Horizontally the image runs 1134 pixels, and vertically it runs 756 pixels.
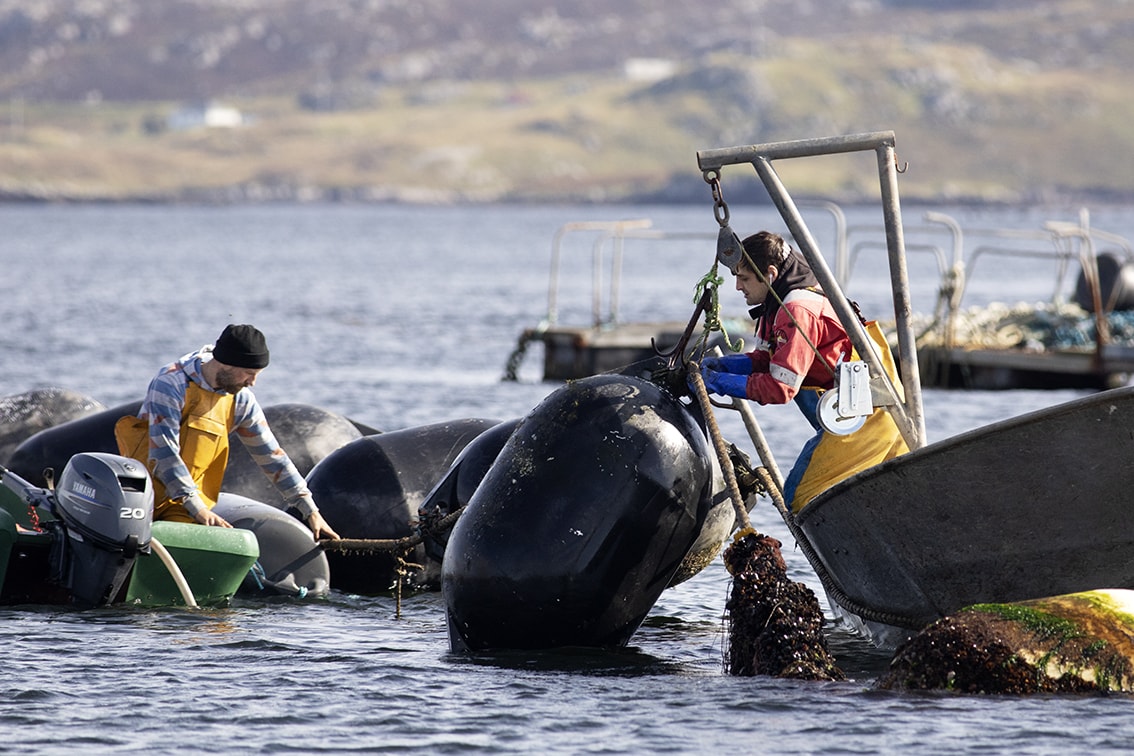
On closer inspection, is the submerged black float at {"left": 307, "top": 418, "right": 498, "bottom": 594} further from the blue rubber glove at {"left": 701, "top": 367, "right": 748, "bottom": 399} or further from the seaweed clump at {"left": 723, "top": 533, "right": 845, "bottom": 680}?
the seaweed clump at {"left": 723, "top": 533, "right": 845, "bottom": 680}

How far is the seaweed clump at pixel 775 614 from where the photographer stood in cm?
884

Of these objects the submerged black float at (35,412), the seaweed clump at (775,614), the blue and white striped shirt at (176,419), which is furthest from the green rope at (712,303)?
the submerged black float at (35,412)

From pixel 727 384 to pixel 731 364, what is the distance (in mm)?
333

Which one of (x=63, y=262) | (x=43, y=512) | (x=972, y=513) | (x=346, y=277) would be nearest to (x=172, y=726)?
(x=43, y=512)

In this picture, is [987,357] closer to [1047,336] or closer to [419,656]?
[1047,336]

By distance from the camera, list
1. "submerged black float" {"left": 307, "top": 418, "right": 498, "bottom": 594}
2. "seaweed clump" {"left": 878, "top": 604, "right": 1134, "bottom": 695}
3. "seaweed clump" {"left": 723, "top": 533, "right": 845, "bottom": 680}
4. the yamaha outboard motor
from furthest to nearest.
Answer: "submerged black float" {"left": 307, "top": 418, "right": 498, "bottom": 594} < the yamaha outboard motor < "seaweed clump" {"left": 723, "top": 533, "right": 845, "bottom": 680} < "seaweed clump" {"left": 878, "top": 604, "right": 1134, "bottom": 695}

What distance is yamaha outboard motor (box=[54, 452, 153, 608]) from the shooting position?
33.8 ft

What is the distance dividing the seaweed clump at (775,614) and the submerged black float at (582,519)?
50cm

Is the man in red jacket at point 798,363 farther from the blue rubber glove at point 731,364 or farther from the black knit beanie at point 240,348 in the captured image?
the black knit beanie at point 240,348

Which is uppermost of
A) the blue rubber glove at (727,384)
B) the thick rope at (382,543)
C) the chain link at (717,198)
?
the chain link at (717,198)

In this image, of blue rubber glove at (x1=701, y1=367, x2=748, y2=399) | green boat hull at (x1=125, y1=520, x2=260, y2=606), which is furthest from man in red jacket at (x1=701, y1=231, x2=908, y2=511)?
green boat hull at (x1=125, y1=520, x2=260, y2=606)

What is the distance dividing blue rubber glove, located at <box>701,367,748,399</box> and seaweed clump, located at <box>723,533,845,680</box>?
731 millimetres

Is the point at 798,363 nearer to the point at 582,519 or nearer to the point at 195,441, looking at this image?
the point at 582,519

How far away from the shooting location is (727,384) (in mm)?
9273
